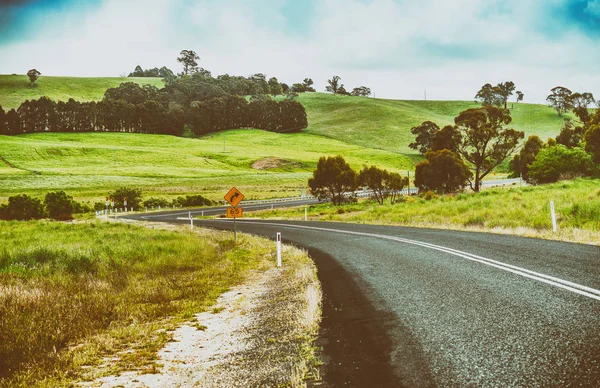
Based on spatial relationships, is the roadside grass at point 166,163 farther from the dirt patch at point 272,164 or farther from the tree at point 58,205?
the tree at point 58,205

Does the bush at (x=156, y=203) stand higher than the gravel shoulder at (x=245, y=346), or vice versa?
the gravel shoulder at (x=245, y=346)

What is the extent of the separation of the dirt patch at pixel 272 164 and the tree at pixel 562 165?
52.6m

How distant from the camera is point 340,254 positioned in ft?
47.3

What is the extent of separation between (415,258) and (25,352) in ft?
29.0

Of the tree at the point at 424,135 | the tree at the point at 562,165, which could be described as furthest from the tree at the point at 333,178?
the tree at the point at 424,135

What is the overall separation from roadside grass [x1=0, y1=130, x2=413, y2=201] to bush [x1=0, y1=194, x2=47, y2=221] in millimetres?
12371

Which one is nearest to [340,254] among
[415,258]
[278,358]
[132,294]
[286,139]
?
[415,258]

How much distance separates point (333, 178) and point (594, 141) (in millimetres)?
27226

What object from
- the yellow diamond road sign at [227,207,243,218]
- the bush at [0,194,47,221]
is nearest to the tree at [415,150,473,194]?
the yellow diamond road sign at [227,207,243,218]

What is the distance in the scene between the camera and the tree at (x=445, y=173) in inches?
1909

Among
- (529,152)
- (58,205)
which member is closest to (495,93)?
(529,152)

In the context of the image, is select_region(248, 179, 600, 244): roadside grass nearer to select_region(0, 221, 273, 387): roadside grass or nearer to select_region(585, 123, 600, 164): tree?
select_region(0, 221, 273, 387): roadside grass

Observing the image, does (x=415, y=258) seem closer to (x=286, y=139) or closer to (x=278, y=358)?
(x=278, y=358)

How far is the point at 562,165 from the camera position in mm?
50781
